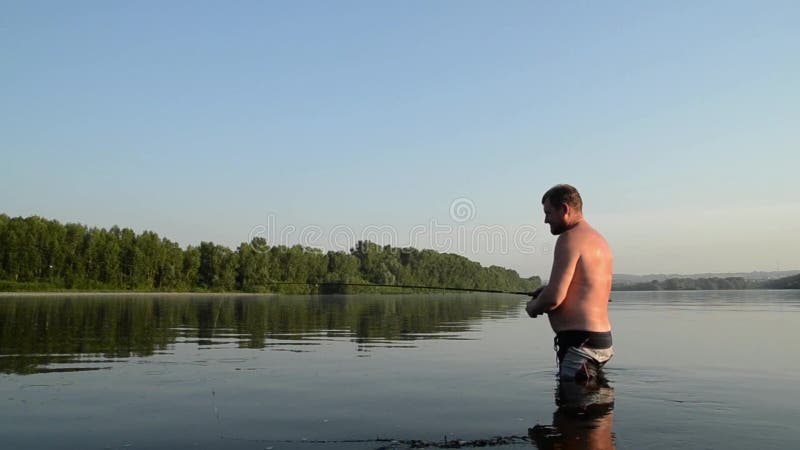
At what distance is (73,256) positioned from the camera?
9762 centimetres

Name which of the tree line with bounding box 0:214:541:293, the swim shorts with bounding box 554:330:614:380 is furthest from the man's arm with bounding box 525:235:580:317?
the tree line with bounding box 0:214:541:293

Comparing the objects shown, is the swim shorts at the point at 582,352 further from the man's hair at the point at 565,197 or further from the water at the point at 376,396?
the man's hair at the point at 565,197

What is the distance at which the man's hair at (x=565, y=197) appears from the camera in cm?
797

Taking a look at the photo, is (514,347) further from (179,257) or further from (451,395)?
(179,257)

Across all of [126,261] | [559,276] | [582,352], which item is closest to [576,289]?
[559,276]

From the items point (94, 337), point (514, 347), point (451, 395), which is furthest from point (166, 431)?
point (94, 337)

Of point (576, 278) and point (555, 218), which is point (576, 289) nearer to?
point (576, 278)

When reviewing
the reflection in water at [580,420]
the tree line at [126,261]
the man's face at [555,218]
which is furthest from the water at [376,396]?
the tree line at [126,261]

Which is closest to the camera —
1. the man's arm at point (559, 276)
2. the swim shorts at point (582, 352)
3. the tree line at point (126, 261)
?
the man's arm at point (559, 276)

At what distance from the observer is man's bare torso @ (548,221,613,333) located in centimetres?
758

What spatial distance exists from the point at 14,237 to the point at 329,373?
95.2m

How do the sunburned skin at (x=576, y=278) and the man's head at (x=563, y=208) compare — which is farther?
the man's head at (x=563, y=208)

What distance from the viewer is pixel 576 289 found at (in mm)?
7684

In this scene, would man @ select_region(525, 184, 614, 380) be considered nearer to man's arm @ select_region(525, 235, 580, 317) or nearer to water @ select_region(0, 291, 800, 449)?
man's arm @ select_region(525, 235, 580, 317)
